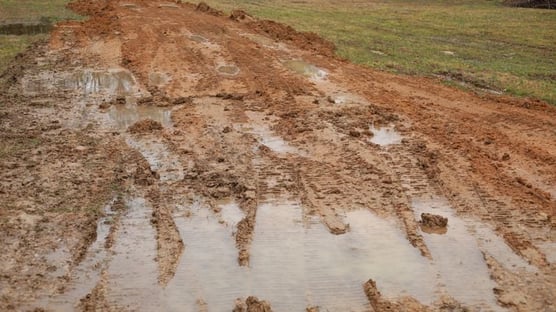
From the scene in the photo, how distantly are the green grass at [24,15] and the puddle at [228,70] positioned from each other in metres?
5.76

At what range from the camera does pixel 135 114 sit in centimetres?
1229

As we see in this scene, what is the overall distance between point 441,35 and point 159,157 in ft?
49.9

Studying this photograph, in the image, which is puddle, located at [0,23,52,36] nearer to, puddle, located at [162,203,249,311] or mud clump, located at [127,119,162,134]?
mud clump, located at [127,119,162,134]

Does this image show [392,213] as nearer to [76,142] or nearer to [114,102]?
[76,142]

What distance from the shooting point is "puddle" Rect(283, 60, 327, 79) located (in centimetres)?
1504

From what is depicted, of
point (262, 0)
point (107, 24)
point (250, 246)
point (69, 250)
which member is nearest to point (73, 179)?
point (69, 250)

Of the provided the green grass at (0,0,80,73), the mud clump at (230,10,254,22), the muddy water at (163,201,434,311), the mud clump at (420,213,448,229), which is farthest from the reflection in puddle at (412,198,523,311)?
the mud clump at (230,10,254,22)

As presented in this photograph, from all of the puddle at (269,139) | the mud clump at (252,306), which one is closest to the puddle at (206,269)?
the mud clump at (252,306)

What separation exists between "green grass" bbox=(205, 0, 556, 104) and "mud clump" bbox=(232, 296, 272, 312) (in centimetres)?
1009

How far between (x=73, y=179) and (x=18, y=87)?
18.6 feet

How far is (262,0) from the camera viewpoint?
29703 mm

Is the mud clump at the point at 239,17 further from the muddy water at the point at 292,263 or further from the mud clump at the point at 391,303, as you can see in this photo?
the mud clump at the point at 391,303

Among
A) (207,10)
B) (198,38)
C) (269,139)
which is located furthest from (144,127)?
(207,10)

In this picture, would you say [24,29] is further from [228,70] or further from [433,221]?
[433,221]
